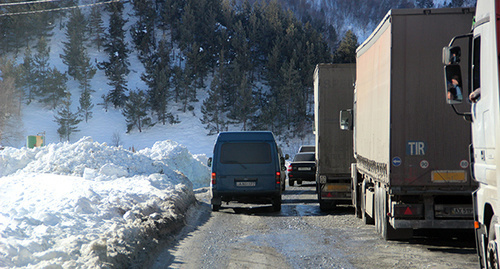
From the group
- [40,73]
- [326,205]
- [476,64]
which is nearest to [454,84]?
[476,64]

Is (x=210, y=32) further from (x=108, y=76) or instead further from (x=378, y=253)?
(x=378, y=253)

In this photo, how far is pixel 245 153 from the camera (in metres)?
15.2

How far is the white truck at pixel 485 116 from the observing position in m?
5.05

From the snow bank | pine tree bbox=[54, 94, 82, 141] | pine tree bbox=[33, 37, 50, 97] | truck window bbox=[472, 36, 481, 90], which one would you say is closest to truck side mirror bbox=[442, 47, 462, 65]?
truck window bbox=[472, 36, 481, 90]

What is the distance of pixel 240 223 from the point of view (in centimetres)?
1243

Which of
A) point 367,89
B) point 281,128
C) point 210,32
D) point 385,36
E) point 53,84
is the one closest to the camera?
point 385,36

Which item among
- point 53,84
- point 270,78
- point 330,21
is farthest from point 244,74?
point 330,21

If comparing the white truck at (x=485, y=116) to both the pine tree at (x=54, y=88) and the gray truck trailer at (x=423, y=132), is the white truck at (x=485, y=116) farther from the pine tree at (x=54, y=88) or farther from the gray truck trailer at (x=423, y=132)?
the pine tree at (x=54, y=88)

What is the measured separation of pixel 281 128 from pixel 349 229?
6478 centimetres

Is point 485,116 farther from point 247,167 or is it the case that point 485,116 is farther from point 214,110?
point 214,110

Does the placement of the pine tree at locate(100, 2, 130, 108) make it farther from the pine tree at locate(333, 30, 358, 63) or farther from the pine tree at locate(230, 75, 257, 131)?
the pine tree at locate(333, 30, 358, 63)

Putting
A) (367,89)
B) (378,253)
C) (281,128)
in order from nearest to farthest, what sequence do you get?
(378,253) → (367,89) → (281,128)

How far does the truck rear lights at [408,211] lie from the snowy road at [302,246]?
0.57 m

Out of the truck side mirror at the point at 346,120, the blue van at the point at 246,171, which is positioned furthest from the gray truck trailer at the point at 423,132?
the blue van at the point at 246,171
